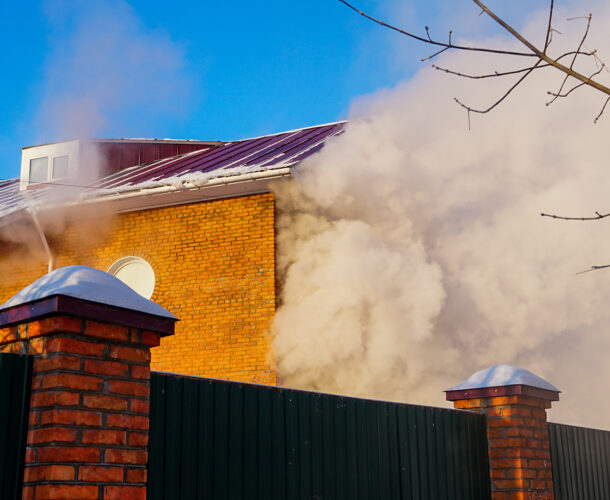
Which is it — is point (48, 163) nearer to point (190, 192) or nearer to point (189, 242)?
point (189, 242)

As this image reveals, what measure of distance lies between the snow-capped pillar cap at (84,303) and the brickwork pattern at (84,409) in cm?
4

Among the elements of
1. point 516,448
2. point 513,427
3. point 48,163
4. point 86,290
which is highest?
point 48,163

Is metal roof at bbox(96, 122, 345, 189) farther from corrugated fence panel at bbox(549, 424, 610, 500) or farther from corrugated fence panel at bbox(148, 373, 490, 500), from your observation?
corrugated fence panel at bbox(148, 373, 490, 500)

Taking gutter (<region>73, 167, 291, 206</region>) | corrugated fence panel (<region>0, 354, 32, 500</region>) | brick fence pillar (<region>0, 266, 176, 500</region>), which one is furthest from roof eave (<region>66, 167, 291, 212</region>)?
corrugated fence panel (<region>0, 354, 32, 500</region>)

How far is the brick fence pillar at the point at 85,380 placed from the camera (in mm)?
3232

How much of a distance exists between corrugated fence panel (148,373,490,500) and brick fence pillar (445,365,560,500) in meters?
0.19

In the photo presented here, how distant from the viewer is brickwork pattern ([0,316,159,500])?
3.22 meters

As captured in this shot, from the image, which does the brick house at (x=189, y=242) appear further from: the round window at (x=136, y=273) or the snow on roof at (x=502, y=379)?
the snow on roof at (x=502, y=379)

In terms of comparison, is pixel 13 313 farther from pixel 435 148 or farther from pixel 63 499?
pixel 435 148

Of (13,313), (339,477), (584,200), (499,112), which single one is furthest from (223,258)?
(13,313)

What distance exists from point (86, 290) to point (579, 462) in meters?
5.44

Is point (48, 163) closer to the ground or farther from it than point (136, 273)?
farther from it

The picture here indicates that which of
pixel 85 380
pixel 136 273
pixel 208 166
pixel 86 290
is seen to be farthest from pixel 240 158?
pixel 85 380

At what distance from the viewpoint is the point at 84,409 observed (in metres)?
3.33
